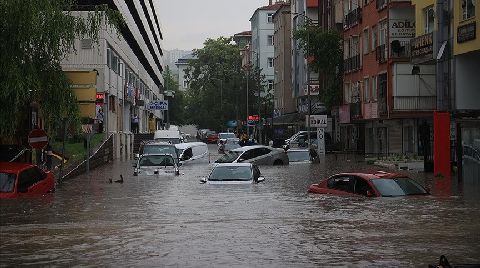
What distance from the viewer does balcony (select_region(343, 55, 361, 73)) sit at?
212 ft

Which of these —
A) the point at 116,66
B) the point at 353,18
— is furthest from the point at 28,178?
the point at 353,18

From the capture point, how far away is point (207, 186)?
29922 millimetres

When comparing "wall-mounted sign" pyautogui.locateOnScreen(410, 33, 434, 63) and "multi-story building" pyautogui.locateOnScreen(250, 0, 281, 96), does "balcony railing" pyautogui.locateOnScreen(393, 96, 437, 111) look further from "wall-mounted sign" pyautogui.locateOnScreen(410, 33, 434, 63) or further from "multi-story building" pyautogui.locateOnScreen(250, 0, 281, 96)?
"multi-story building" pyautogui.locateOnScreen(250, 0, 281, 96)

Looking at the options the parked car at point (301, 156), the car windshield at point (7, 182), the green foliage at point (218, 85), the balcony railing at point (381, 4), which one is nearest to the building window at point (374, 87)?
the balcony railing at point (381, 4)

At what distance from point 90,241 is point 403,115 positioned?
38.9 m

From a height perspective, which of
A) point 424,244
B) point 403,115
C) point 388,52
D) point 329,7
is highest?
point 329,7

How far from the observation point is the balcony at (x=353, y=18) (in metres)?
63.8

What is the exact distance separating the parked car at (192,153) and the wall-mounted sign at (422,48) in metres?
13.7

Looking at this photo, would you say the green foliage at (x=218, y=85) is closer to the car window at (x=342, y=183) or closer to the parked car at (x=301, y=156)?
the parked car at (x=301, y=156)

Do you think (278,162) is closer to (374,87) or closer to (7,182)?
(374,87)

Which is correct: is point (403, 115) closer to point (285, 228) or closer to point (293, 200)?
point (293, 200)

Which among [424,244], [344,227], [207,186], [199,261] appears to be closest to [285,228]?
[344,227]

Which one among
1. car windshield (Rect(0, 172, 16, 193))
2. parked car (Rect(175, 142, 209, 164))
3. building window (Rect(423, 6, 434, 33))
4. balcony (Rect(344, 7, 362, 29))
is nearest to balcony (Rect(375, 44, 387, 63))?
balcony (Rect(344, 7, 362, 29))

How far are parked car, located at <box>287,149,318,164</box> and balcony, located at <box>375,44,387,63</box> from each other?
25.4ft
